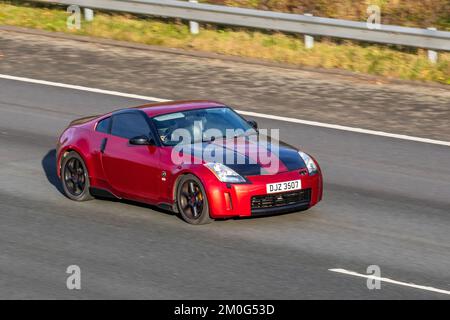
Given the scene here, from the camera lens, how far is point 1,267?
39.5 feet

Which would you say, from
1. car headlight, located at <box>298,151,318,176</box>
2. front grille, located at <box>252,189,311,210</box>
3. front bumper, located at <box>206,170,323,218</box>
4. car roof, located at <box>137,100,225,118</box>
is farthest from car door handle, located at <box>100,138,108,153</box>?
car headlight, located at <box>298,151,318,176</box>

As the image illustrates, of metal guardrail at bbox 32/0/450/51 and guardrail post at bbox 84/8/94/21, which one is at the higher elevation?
metal guardrail at bbox 32/0/450/51

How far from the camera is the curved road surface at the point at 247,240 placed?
11.3 m

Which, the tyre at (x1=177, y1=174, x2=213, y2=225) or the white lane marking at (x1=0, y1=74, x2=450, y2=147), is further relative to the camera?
the white lane marking at (x1=0, y1=74, x2=450, y2=147)

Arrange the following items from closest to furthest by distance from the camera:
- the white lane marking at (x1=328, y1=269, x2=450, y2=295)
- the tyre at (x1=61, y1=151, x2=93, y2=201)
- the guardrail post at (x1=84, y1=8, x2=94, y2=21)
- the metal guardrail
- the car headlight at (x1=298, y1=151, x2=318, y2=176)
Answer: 1. the white lane marking at (x1=328, y1=269, x2=450, y2=295)
2. the car headlight at (x1=298, y1=151, x2=318, y2=176)
3. the tyre at (x1=61, y1=151, x2=93, y2=201)
4. the metal guardrail
5. the guardrail post at (x1=84, y1=8, x2=94, y2=21)

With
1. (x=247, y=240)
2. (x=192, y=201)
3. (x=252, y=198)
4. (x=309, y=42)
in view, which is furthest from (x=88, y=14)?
(x=247, y=240)

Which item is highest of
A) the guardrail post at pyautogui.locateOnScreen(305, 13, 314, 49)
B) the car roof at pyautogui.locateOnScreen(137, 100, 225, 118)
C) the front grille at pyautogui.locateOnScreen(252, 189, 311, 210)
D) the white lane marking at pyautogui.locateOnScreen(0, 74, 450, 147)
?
the car roof at pyautogui.locateOnScreen(137, 100, 225, 118)

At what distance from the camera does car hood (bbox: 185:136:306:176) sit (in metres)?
13.5

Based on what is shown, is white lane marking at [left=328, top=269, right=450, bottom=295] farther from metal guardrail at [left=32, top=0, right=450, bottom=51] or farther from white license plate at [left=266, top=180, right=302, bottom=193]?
metal guardrail at [left=32, top=0, right=450, bottom=51]

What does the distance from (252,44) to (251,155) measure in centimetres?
1033

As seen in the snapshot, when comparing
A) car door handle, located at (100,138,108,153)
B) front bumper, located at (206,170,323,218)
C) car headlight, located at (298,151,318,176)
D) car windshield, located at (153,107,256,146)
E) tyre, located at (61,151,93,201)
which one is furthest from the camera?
tyre, located at (61,151,93,201)

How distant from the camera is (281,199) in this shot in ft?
44.3

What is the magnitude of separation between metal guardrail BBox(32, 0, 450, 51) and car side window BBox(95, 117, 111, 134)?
8944 mm
